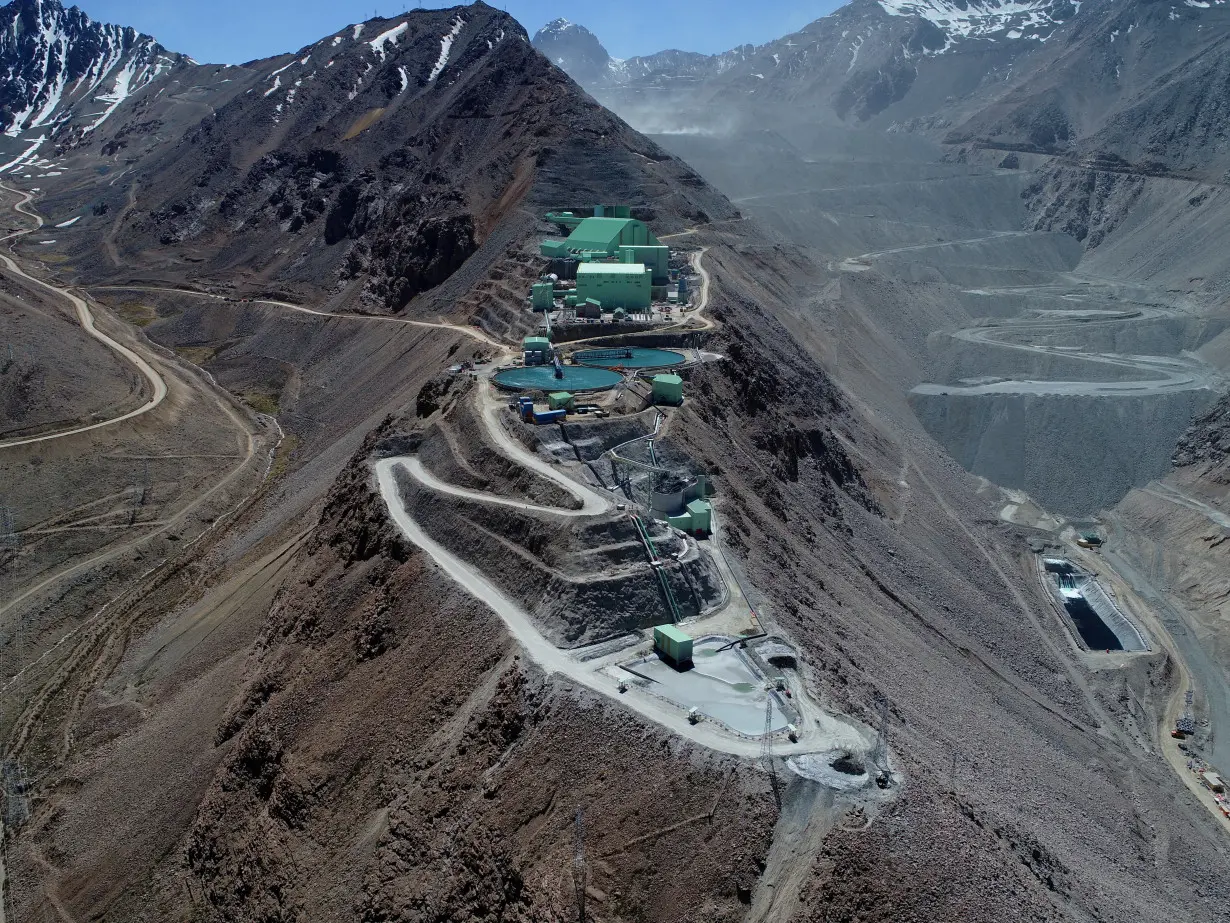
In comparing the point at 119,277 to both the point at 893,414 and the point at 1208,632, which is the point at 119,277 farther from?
the point at 1208,632

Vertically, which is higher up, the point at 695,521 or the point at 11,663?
the point at 695,521

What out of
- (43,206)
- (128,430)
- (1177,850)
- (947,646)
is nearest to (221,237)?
(43,206)

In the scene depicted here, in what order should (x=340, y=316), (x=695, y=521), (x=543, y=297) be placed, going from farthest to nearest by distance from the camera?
1. (x=340, y=316)
2. (x=543, y=297)
3. (x=695, y=521)

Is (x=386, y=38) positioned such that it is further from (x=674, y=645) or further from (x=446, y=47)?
(x=674, y=645)

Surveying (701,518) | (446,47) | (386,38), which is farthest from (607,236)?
(386,38)

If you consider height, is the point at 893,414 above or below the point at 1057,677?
above

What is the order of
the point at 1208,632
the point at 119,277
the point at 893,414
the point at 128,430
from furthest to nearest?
1. the point at 119,277
2. the point at 893,414
3. the point at 128,430
4. the point at 1208,632

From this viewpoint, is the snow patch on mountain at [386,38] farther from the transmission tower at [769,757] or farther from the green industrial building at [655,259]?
the transmission tower at [769,757]
